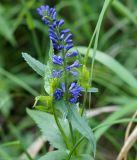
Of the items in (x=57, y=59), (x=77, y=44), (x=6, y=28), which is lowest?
(x=57, y=59)

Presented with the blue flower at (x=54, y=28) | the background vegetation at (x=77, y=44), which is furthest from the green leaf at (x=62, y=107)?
the background vegetation at (x=77, y=44)

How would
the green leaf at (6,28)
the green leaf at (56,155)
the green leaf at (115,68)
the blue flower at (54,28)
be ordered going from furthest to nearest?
1. the green leaf at (6,28)
2. the green leaf at (115,68)
3. the green leaf at (56,155)
4. the blue flower at (54,28)

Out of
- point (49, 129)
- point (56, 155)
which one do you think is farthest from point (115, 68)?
point (56, 155)

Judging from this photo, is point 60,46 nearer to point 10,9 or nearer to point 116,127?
point 116,127

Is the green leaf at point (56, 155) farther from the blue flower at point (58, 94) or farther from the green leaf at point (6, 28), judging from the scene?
the green leaf at point (6, 28)

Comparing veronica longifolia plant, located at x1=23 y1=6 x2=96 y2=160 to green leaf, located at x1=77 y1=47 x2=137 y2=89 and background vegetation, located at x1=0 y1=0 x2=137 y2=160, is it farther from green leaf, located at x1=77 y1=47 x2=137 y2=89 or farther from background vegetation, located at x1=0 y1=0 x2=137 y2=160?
background vegetation, located at x1=0 y1=0 x2=137 y2=160

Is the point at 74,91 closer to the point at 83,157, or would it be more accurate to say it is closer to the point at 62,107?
the point at 62,107
